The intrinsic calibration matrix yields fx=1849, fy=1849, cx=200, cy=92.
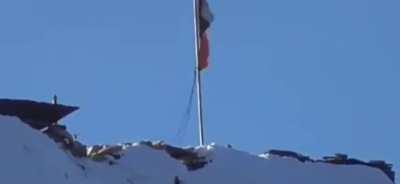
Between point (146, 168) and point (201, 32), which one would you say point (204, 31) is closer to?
point (201, 32)

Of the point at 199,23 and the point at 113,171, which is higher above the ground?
the point at 199,23

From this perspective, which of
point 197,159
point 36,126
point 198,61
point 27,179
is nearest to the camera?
point 27,179

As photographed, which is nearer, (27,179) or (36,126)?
(27,179)

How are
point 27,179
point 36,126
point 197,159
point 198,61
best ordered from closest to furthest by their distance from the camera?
1. point 27,179
2. point 36,126
3. point 197,159
4. point 198,61

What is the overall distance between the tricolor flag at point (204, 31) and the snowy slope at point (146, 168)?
4.17m

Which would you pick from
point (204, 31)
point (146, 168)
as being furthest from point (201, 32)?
point (146, 168)

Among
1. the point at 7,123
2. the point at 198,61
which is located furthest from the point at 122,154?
the point at 198,61

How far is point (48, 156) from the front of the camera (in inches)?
1298

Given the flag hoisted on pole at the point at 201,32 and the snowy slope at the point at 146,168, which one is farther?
the flag hoisted on pole at the point at 201,32

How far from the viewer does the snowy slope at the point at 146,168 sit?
1276 inches

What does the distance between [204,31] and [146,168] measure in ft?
23.6

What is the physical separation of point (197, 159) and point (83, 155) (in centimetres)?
297

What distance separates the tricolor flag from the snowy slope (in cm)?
417

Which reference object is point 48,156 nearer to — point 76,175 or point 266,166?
point 76,175
